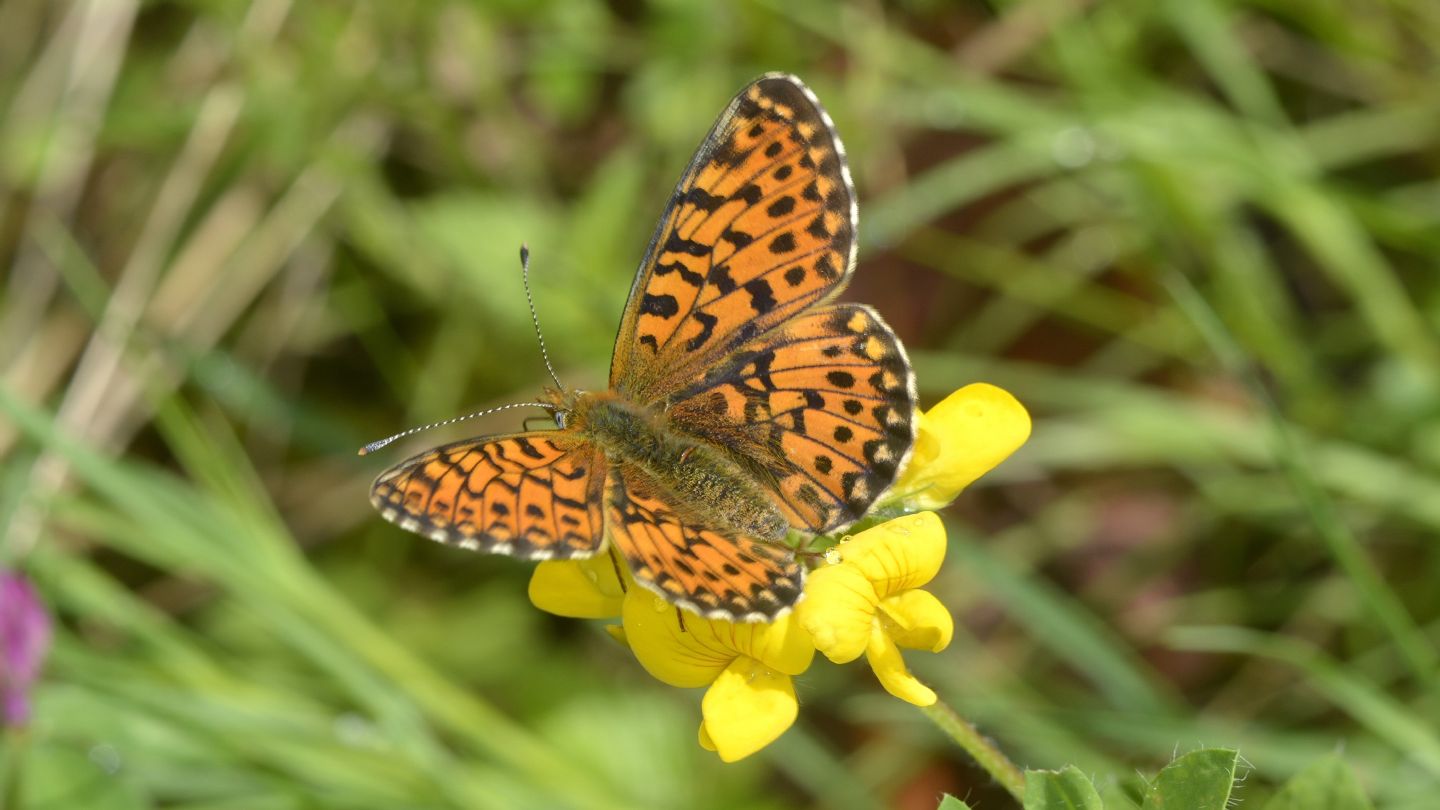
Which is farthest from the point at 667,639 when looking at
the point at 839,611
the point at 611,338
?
the point at 611,338

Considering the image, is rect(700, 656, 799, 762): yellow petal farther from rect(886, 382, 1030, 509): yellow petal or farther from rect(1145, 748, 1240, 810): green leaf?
rect(1145, 748, 1240, 810): green leaf

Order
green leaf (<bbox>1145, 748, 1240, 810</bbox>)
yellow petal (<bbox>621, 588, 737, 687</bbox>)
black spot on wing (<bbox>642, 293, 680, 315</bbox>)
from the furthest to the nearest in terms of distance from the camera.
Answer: black spot on wing (<bbox>642, 293, 680, 315</bbox>), yellow petal (<bbox>621, 588, 737, 687</bbox>), green leaf (<bbox>1145, 748, 1240, 810</bbox>)

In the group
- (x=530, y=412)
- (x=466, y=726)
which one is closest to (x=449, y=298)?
(x=530, y=412)

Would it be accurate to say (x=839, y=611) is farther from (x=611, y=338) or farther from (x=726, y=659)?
(x=611, y=338)

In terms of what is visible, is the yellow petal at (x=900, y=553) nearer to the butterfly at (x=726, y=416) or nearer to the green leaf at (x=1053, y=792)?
the butterfly at (x=726, y=416)

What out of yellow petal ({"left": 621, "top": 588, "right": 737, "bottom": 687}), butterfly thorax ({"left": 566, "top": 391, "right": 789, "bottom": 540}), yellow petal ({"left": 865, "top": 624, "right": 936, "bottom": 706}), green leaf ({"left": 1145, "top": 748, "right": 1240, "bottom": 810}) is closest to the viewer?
green leaf ({"left": 1145, "top": 748, "right": 1240, "bottom": 810})

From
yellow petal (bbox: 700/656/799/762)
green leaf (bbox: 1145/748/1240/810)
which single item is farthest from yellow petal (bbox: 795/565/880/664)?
green leaf (bbox: 1145/748/1240/810)

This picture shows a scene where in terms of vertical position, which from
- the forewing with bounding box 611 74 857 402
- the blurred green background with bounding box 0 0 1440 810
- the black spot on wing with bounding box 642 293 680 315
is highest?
the forewing with bounding box 611 74 857 402
